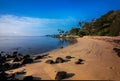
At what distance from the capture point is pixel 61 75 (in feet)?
32.3

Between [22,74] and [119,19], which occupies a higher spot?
[119,19]

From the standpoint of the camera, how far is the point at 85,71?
1101 cm

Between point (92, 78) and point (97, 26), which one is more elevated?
point (97, 26)

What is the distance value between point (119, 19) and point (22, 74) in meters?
49.5

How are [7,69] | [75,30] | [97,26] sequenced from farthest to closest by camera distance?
[75,30] → [97,26] → [7,69]

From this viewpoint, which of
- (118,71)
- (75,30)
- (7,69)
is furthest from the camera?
(75,30)

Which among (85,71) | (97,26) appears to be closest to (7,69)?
(85,71)

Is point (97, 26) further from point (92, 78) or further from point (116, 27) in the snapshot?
point (92, 78)

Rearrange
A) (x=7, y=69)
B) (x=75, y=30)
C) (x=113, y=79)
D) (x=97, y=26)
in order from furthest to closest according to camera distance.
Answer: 1. (x=75, y=30)
2. (x=97, y=26)
3. (x=7, y=69)
4. (x=113, y=79)

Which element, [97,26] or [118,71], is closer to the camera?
[118,71]

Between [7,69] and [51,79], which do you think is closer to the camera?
[51,79]

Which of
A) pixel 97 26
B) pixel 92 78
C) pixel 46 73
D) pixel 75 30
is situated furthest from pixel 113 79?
pixel 75 30

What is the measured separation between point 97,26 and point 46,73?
6796 centimetres

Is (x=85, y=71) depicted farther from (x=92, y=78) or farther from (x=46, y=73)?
(x=46, y=73)
